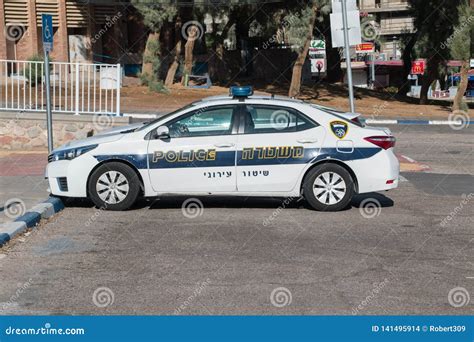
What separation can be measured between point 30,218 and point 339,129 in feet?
14.0

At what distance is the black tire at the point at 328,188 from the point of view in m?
11.4

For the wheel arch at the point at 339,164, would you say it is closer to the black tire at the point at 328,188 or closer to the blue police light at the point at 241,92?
the black tire at the point at 328,188

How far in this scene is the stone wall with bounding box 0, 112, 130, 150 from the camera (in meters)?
17.4

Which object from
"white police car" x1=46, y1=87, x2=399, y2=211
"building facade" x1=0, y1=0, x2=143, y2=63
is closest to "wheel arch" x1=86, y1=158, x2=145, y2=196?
"white police car" x1=46, y1=87, x2=399, y2=211

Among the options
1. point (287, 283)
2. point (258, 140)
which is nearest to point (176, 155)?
point (258, 140)

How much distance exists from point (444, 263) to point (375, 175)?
297 centimetres

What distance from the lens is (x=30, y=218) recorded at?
410 inches

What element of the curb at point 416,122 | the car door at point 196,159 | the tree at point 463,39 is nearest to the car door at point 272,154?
the car door at point 196,159

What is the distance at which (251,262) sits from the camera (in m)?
8.60

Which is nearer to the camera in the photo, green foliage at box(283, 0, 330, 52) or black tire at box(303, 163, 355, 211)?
black tire at box(303, 163, 355, 211)

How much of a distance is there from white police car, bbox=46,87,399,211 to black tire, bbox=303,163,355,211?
0.04ft

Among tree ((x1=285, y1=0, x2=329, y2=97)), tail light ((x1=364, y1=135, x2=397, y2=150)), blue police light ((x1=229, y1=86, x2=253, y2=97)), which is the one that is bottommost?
tail light ((x1=364, y1=135, x2=397, y2=150))

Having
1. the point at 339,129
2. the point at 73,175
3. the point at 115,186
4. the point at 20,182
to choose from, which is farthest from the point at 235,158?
the point at 20,182

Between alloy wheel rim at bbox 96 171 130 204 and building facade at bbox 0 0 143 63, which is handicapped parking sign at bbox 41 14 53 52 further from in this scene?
building facade at bbox 0 0 143 63
